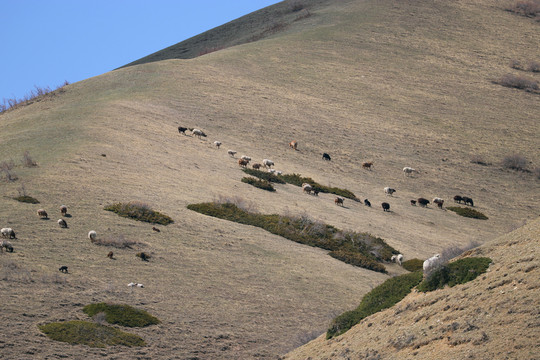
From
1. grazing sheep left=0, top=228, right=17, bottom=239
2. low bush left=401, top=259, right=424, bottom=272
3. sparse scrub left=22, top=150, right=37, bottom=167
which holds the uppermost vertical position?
sparse scrub left=22, top=150, right=37, bottom=167

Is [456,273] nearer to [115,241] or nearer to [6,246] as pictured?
[115,241]

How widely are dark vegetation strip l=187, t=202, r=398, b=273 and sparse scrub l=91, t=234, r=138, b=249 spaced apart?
22.6 feet

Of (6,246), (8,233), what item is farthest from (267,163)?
(6,246)

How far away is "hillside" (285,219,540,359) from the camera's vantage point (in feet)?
39.5

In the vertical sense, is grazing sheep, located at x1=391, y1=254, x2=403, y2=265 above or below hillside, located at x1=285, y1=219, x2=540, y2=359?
below

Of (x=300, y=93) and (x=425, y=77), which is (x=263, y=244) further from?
(x=425, y=77)

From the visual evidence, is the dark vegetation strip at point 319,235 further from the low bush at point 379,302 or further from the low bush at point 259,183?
the low bush at point 379,302

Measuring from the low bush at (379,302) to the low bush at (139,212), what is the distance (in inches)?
493

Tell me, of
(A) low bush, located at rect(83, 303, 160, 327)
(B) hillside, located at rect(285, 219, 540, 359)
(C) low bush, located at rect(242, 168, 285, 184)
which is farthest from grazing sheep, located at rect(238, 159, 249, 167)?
(B) hillside, located at rect(285, 219, 540, 359)

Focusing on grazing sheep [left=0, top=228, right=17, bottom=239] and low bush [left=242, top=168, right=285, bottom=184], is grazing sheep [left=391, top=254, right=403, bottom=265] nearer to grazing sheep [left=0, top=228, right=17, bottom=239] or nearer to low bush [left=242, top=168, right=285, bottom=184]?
low bush [left=242, top=168, right=285, bottom=184]

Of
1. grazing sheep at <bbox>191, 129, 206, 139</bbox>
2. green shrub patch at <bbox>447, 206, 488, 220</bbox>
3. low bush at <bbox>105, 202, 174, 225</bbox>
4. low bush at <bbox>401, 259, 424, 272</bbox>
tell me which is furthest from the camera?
grazing sheep at <bbox>191, 129, 206, 139</bbox>

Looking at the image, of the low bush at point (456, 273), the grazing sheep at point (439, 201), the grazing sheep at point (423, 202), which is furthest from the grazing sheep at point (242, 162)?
the low bush at point (456, 273)

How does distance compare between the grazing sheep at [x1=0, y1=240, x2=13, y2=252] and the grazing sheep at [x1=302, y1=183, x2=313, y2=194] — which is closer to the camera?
the grazing sheep at [x1=0, y1=240, x2=13, y2=252]

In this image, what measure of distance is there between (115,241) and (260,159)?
23.4 metres
